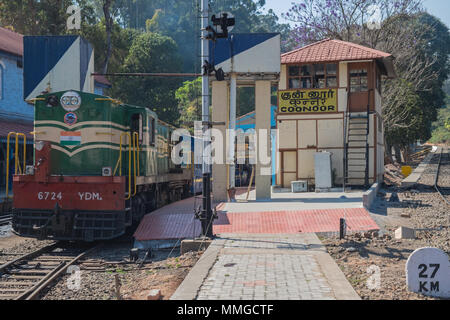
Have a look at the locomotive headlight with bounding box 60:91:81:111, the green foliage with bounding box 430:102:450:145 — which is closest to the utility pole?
the locomotive headlight with bounding box 60:91:81:111

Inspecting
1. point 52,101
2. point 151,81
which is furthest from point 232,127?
point 151,81

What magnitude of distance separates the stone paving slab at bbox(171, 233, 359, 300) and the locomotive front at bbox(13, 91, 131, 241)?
282cm

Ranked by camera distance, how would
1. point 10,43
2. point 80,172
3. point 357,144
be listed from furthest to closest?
point 10,43
point 357,144
point 80,172

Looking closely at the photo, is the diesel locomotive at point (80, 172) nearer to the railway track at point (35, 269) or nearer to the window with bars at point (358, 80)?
the railway track at point (35, 269)

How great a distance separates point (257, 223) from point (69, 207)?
4.53m

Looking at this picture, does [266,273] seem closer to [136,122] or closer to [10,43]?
[136,122]

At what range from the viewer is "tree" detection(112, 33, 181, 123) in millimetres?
42844

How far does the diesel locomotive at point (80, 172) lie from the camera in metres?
10.7

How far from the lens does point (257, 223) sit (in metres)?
11.7

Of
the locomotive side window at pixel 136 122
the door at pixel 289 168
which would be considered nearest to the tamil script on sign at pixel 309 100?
the door at pixel 289 168

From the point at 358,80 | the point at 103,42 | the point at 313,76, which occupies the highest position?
the point at 103,42

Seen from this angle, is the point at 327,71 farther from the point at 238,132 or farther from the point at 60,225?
the point at 60,225

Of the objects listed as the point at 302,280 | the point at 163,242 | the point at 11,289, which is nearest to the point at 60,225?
the point at 163,242

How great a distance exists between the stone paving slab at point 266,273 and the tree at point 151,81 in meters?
34.5
